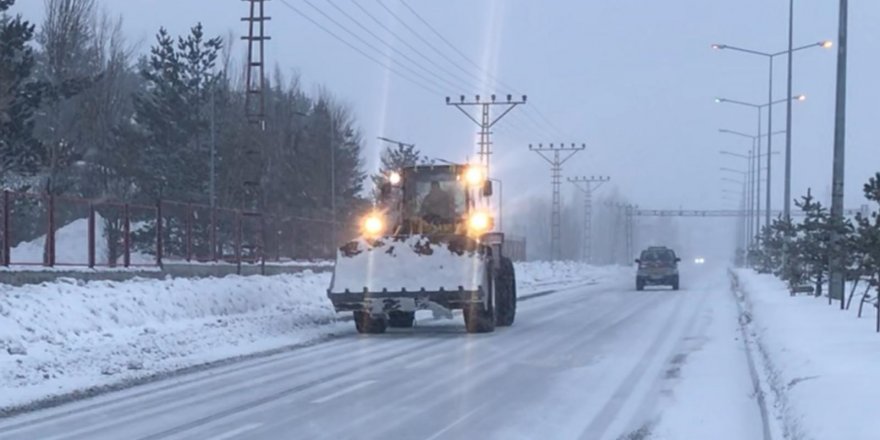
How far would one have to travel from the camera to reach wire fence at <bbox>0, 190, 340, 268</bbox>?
25266 millimetres

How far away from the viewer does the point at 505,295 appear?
1121 inches

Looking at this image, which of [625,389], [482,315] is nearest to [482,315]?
[482,315]

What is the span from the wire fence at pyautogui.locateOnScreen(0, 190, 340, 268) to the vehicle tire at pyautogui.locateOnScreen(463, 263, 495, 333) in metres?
8.12

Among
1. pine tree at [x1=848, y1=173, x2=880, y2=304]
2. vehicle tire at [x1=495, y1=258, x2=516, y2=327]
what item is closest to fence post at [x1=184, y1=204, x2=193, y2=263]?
vehicle tire at [x1=495, y1=258, x2=516, y2=327]

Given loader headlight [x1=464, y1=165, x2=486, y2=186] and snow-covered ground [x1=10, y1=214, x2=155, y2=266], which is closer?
snow-covered ground [x1=10, y1=214, x2=155, y2=266]

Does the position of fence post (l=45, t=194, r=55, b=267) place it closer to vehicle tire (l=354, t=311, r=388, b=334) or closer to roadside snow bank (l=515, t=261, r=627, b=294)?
vehicle tire (l=354, t=311, r=388, b=334)

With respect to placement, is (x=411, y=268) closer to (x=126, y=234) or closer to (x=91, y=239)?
(x=91, y=239)

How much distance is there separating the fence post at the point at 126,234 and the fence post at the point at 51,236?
2.79 m

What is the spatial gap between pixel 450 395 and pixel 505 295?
44.3ft

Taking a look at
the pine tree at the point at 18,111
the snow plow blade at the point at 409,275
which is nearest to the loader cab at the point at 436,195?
the snow plow blade at the point at 409,275

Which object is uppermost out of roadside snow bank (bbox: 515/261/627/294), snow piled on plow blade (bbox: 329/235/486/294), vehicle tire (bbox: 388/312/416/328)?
snow piled on plow blade (bbox: 329/235/486/294)

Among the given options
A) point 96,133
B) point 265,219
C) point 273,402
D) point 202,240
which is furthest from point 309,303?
point 96,133

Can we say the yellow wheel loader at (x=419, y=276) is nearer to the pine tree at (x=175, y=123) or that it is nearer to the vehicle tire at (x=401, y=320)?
the vehicle tire at (x=401, y=320)

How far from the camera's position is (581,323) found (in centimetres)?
2920
